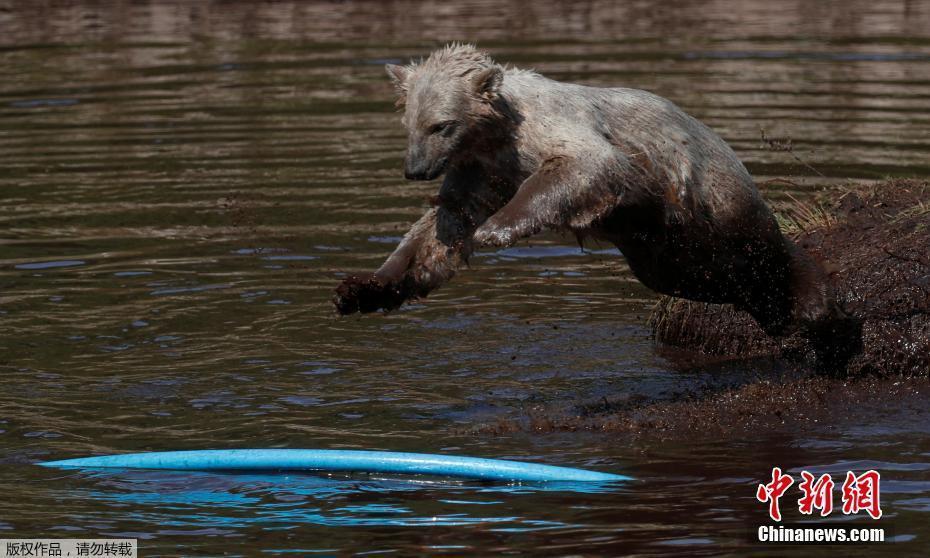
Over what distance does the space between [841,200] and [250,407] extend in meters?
4.06

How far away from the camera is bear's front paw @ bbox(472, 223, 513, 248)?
6.74m

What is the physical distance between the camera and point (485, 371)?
858cm

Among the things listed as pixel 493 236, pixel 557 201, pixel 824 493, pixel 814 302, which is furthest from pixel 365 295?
pixel 824 493

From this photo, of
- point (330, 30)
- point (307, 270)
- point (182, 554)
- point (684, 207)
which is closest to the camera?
point (182, 554)

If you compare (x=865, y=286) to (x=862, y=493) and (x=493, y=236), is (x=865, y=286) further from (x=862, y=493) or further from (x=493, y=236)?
(x=493, y=236)

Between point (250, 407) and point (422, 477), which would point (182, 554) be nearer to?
point (422, 477)

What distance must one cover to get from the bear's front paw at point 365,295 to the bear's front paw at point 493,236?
0.78 meters

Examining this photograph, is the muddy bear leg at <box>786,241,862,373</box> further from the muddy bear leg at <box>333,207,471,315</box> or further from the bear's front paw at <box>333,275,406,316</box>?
the bear's front paw at <box>333,275,406,316</box>

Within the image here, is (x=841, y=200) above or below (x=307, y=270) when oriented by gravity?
above

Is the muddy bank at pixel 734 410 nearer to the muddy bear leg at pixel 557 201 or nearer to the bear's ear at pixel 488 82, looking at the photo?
the muddy bear leg at pixel 557 201

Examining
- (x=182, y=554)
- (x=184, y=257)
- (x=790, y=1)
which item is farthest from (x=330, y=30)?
(x=182, y=554)

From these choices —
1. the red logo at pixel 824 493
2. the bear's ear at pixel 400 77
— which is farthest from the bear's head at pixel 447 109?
the red logo at pixel 824 493

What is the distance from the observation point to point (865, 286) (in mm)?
8312

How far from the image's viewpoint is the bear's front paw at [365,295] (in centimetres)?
736
